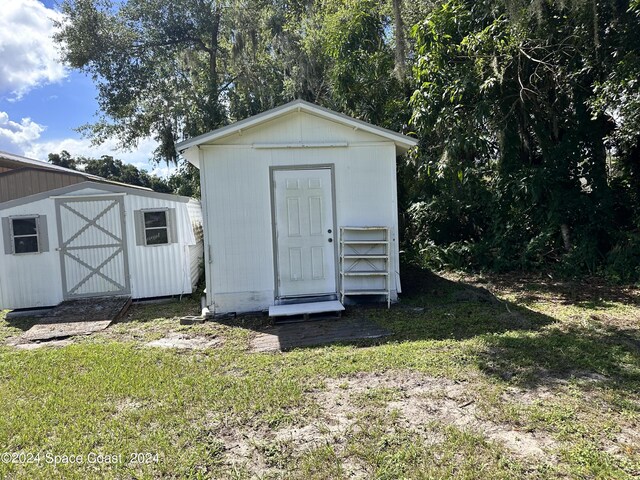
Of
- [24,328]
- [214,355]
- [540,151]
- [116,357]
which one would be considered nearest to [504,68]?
[540,151]

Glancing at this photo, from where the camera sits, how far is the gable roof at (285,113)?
6039 millimetres

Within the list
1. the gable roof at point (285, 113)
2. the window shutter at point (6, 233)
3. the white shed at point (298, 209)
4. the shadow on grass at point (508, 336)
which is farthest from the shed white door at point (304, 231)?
the window shutter at point (6, 233)

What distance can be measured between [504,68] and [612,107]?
1.81 m

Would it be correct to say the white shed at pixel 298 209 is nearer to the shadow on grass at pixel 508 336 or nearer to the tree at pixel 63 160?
the shadow on grass at pixel 508 336

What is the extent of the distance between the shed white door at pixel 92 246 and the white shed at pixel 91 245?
0.02 m

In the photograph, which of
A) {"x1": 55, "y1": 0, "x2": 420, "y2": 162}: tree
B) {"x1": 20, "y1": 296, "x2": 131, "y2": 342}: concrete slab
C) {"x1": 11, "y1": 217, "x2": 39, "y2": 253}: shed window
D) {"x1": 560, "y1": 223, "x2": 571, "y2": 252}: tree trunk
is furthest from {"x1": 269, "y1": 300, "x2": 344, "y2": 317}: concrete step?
{"x1": 55, "y1": 0, "x2": 420, "y2": 162}: tree

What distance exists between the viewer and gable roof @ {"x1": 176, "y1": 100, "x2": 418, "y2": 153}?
604 cm

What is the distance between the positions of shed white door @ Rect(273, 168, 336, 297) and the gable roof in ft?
2.62

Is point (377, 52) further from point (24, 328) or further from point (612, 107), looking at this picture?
point (24, 328)

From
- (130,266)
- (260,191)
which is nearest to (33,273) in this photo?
(130,266)

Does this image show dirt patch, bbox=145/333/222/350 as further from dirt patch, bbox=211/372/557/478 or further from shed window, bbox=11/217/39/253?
shed window, bbox=11/217/39/253

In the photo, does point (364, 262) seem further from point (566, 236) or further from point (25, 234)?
point (25, 234)

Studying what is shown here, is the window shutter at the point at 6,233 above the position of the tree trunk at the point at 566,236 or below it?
above

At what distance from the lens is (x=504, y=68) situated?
7.19 meters
